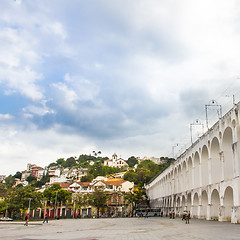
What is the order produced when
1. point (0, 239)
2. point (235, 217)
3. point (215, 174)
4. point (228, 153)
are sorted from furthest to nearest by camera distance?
point (215, 174) → point (228, 153) → point (235, 217) → point (0, 239)

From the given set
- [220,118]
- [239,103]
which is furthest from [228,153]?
[239,103]

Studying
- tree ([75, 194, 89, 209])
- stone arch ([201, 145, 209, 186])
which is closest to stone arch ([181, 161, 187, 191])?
stone arch ([201, 145, 209, 186])

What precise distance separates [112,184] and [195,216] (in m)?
48.3

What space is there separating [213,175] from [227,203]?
18.0 feet

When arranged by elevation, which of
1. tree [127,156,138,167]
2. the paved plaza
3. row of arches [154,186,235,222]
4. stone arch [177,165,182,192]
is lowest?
the paved plaza

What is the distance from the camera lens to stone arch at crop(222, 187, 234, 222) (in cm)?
2714

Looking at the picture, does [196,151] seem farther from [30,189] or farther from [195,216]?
[30,189]

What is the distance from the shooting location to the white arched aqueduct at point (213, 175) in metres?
25.1

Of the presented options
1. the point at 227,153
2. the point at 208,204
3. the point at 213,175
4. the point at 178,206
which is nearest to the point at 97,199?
the point at 178,206

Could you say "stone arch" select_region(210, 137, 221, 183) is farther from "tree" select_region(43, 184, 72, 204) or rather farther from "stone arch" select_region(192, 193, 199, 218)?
"tree" select_region(43, 184, 72, 204)

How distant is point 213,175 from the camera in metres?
32.6

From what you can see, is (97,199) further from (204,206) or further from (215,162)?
(215,162)

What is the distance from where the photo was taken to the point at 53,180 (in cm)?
13662

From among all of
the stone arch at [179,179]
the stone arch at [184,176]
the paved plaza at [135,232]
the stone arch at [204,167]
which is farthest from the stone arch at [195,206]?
the paved plaza at [135,232]
